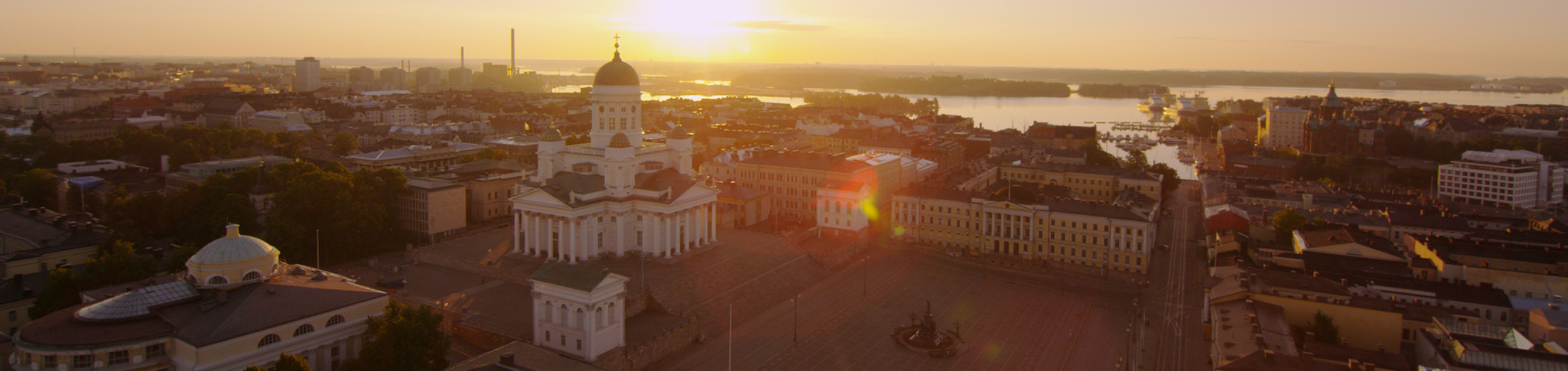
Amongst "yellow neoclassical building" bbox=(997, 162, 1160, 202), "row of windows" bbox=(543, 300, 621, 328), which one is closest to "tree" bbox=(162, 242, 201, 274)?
"row of windows" bbox=(543, 300, 621, 328)

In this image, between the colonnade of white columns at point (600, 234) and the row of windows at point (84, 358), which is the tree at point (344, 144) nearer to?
the colonnade of white columns at point (600, 234)

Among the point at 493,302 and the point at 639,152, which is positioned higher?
the point at 639,152

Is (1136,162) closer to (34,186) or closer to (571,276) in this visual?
(571,276)

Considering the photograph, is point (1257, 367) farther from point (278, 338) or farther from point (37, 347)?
point (37, 347)

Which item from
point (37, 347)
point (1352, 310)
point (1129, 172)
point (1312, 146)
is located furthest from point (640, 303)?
point (1312, 146)

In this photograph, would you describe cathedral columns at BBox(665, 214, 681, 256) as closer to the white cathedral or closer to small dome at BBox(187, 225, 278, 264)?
the white cathedral

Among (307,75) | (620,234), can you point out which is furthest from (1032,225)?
(307,75)

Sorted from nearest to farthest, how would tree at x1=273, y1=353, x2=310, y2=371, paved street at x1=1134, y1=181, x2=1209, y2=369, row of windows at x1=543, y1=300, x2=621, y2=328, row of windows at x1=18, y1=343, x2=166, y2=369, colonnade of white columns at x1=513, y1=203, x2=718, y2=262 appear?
tree at x1=273, y1=353, x2=310, y2=371 < row of windows at x1=18, y1=343, x2=166, y2=369 < row of windows at x1=543, y1=300, x2=621, y2=328 < paved street at x1=1134, y1=181, x2=1209, y2=369 < colonnade of white columns at x1=513, y1=203, x2=718, y2=262
